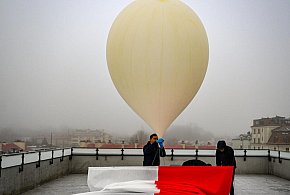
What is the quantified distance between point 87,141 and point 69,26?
153 inches

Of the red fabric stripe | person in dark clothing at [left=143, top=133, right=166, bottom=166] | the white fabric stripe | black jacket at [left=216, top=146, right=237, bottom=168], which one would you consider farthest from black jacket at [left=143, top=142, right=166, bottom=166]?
the white fabric stripe

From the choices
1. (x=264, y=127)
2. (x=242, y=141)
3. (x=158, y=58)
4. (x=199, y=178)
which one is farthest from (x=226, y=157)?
(x=264, y=127)

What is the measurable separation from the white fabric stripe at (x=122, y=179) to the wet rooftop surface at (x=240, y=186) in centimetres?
477

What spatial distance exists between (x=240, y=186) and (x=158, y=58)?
333 centimetres

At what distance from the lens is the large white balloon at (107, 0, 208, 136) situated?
6.22 m

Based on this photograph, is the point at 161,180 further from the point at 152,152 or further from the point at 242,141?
the point at 242,141

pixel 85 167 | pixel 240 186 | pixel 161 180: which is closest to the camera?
pixel 161 180

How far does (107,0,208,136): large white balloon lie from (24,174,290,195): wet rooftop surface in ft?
6.25

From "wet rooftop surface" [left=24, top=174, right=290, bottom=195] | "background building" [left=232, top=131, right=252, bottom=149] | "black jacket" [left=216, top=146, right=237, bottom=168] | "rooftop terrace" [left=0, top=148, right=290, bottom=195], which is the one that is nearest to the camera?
"black jacket" [left=216, top=146, right=237, bottom=168]

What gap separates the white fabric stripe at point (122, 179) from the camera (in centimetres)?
185

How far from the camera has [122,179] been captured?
211 centimetres

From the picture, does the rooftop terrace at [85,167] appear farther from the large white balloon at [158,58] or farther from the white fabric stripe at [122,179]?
the white fabric stripe at [122,179]

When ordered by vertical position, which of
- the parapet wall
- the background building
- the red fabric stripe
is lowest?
the parapet wall

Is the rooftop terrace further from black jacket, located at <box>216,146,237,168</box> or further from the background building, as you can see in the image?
black jacket, located at <box>216,146,237,168</box>
